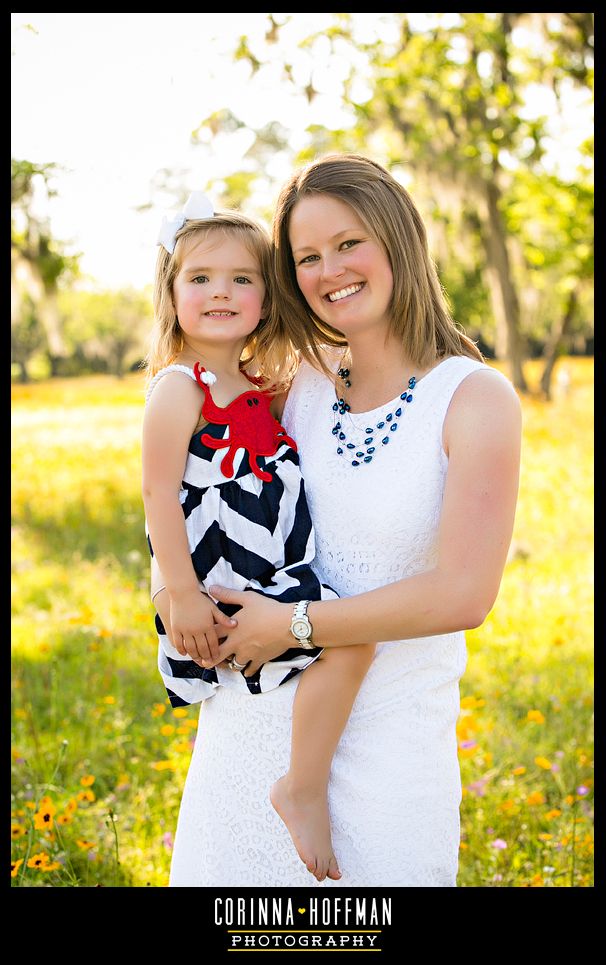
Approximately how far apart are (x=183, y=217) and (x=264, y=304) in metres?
0.33

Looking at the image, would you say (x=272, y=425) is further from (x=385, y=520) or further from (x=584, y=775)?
(x=584, y=775)

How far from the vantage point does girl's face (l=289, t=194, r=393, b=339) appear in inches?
87.6

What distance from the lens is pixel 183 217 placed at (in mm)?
2568

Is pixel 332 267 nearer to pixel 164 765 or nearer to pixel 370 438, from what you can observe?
pixel 370 438

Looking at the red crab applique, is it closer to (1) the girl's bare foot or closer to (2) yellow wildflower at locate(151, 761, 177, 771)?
(1) the girl's bare foot

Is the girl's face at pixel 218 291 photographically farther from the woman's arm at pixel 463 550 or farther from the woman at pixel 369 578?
the woman's arm at pixel 463 550

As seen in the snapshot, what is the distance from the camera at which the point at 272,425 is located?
8.02 feet

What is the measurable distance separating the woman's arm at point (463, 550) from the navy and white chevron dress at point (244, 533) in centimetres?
19

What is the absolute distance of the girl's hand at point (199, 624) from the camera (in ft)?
7.23
